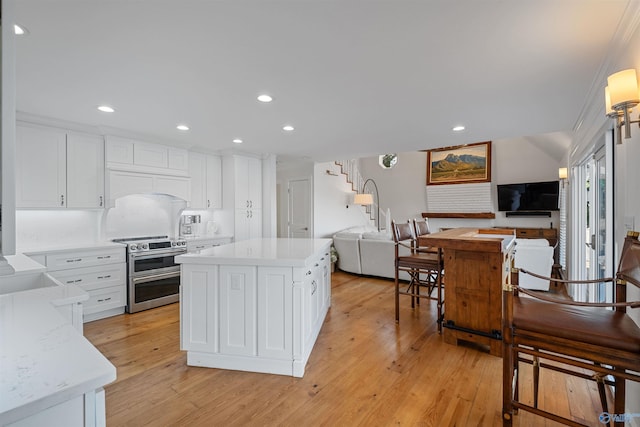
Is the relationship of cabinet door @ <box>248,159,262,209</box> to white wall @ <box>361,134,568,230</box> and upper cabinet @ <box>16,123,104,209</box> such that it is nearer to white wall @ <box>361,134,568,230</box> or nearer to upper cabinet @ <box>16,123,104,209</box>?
upper cabinet @ <box>16,123,104,209</box>

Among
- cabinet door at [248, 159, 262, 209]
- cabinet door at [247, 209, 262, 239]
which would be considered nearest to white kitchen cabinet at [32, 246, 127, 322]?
cabinet door at [247, 209, 262, 239]

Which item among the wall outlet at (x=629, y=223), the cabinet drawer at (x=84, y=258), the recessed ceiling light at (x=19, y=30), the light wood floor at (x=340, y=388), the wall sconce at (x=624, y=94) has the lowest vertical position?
the light wood floor at (x=340, y=388)

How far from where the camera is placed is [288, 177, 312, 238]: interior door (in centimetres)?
648

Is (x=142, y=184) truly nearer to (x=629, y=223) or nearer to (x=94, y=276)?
(x=94, y=276)

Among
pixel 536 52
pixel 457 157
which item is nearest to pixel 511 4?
pixel 536 52

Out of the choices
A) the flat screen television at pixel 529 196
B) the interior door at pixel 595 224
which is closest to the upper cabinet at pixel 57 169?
the interior door at pixel 595 224

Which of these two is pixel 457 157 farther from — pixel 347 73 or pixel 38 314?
pixel 38 314

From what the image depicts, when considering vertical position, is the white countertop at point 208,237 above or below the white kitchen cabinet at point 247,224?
below

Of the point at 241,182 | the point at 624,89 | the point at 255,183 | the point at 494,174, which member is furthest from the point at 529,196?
the point at 241,182

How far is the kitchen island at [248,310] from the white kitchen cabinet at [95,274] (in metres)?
1.82

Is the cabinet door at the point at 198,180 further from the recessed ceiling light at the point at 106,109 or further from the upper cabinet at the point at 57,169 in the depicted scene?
the recessed ceiling light at the point at 106,109

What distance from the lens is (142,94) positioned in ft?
8.54

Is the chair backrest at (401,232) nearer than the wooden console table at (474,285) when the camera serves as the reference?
No

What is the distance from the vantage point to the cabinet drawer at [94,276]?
10.8 feet
